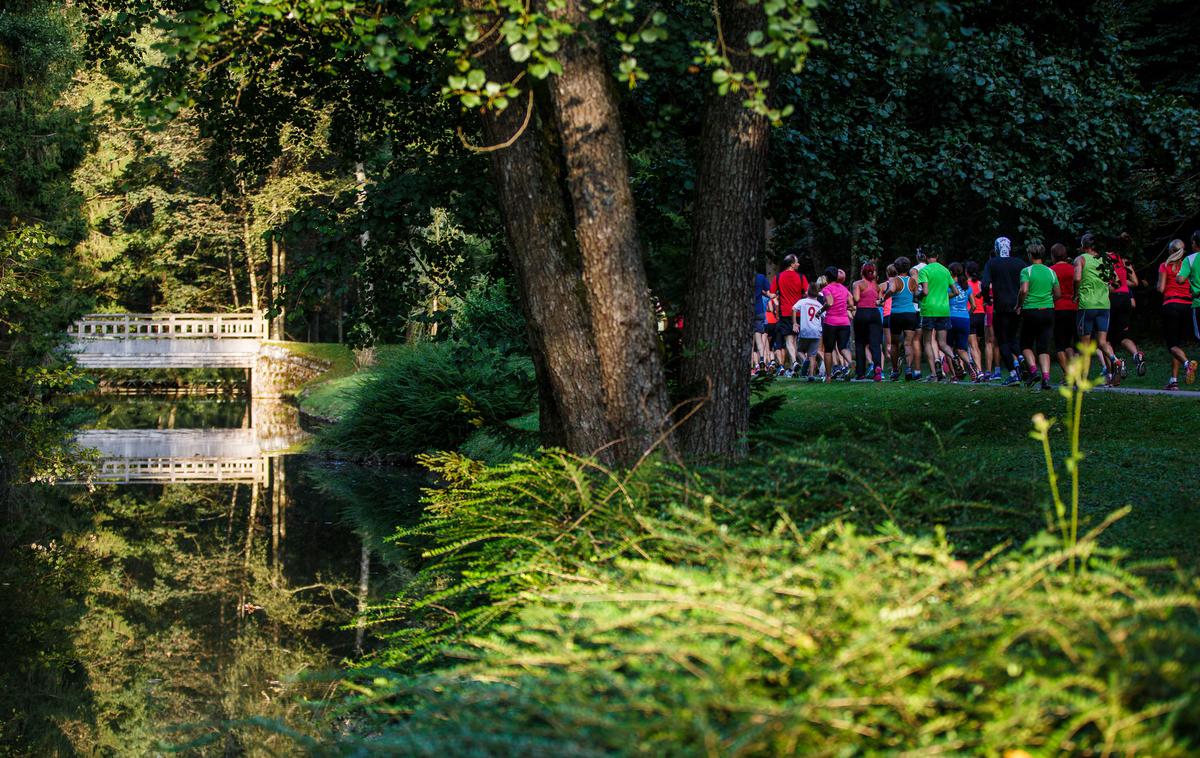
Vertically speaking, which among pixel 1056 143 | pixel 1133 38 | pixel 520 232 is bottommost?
pixel 520 232

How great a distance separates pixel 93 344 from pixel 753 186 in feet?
135

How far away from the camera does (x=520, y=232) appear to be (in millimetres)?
7582

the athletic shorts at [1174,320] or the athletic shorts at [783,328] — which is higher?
the athletic shorts at [783,328]

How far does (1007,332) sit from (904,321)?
251cm

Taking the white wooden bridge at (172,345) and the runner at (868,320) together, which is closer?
the runner at (868,320)

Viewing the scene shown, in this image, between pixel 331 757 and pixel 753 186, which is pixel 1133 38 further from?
pixel 331 757

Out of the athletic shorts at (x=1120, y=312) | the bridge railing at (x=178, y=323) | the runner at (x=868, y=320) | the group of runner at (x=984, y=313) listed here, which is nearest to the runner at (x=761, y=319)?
the group of runner at (x=984, y=313)

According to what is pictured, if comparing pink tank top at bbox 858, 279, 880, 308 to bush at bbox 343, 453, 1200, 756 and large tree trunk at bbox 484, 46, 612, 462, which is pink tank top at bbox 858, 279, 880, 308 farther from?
bush at bbox 343, 453, 1200, 756

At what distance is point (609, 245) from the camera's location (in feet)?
23.5

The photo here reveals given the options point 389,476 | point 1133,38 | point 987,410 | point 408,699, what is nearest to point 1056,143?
point 987,410

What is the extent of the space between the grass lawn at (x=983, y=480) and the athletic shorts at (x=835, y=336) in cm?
918

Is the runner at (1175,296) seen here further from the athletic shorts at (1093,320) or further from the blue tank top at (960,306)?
the blue tank top at (960,306)

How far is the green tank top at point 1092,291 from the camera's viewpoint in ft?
50.7

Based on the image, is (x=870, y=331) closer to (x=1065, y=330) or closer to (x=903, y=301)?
(x=903, y=301)
